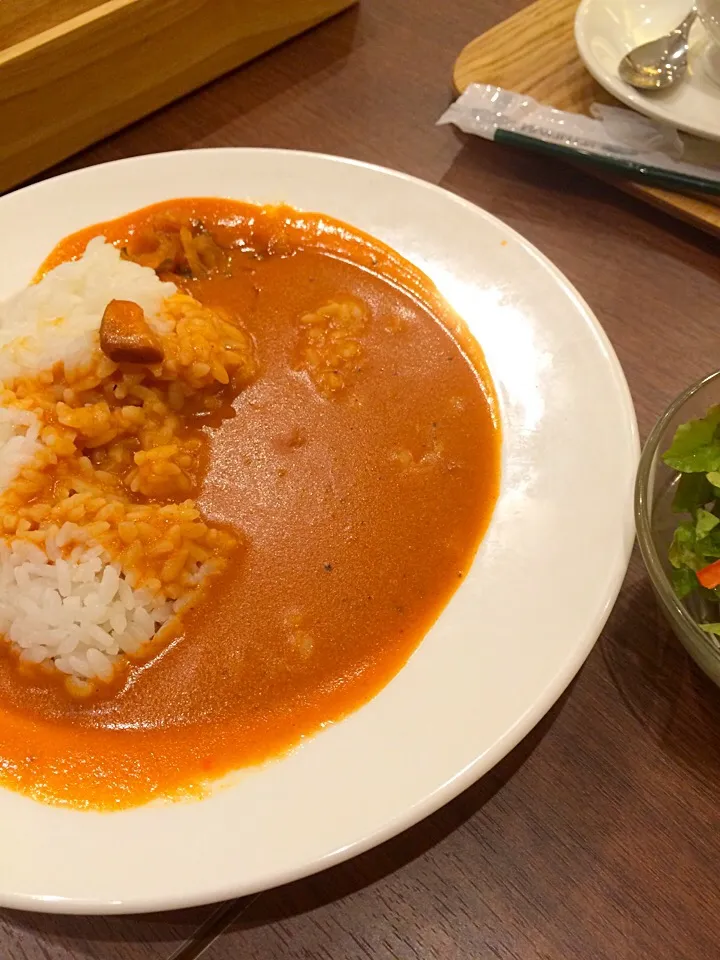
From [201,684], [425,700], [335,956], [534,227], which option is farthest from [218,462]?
[534,227]

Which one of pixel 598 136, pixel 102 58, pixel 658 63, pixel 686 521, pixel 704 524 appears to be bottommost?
pixel 686 521

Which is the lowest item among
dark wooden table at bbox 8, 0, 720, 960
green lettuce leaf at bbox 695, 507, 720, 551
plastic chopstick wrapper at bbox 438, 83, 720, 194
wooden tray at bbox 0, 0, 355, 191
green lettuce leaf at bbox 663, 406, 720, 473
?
dark wooden table at bbox 8, 0, 720, 960

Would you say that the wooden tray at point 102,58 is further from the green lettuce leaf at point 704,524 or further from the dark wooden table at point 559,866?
the green lettuce leaf at point 704,524

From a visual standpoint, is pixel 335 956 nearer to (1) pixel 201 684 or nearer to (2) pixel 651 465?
(1) pixel 201 684

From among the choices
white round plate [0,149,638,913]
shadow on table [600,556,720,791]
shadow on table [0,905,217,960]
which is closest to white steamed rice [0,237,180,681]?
white round plate [0,149,638,913]

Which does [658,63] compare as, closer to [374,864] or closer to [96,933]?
[374,864]

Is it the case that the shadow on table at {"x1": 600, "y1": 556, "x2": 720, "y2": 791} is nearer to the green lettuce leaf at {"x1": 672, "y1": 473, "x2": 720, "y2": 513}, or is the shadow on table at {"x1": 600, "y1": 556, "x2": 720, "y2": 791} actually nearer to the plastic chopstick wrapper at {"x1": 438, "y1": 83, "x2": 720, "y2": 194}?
the green lettuce leaf at {"x1": 672, "y1": 473, "x2": 720, "y2": 513}

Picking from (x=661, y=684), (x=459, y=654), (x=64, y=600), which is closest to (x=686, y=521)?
(x=661, y=684)
